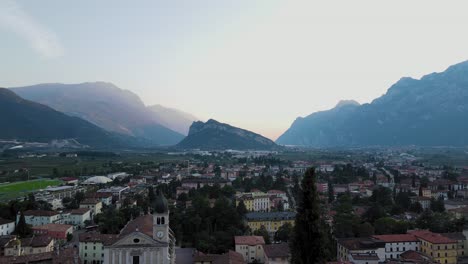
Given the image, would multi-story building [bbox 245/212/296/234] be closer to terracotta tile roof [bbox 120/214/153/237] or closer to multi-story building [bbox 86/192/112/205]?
terracotta tile roof [bbox 120/214/153/237]

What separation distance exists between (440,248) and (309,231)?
2791cm

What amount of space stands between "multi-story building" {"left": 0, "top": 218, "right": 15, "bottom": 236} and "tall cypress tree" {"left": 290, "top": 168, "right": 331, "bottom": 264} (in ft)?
133

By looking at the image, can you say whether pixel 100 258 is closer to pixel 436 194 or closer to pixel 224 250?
pixel 224 250

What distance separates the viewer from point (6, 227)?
4519 centimetres

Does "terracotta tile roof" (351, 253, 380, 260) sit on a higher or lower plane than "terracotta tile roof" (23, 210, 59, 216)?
higher

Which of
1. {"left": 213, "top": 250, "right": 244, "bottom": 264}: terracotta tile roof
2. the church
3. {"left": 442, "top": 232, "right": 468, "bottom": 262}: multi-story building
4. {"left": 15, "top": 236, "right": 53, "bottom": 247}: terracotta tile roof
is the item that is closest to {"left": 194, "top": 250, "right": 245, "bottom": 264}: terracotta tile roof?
{"left": 213, "top": 250, "right": 244, "bottom": 264}: terracotta tile roof

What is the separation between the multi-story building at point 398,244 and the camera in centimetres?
3788

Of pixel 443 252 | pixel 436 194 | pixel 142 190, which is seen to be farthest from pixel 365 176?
pixel 443 252

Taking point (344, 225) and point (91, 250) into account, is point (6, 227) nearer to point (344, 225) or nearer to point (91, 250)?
point (91, 250)

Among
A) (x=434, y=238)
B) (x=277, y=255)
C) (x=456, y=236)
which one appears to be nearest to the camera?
(x=277, y=255)

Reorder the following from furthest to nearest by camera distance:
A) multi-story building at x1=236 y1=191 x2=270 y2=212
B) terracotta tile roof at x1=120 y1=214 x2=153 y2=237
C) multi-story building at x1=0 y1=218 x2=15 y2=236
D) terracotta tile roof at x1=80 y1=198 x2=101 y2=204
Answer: multi-story building at x1=236 y1=191 x2=270 y2=212 < terracotta tile roof at x1=80 y1=198 x2=101 y2=204 < multi-story building at x1=0 y1=218 x2=15 y2=236 < terracotta tile roof at x1=120 y1=214 x2=153 y2=237

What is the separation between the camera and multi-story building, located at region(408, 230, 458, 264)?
121 ft

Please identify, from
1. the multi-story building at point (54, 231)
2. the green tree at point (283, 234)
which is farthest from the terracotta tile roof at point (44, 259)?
the green tree at point (283, 234)

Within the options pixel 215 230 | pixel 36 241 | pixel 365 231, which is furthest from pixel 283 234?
pixel 36 241
